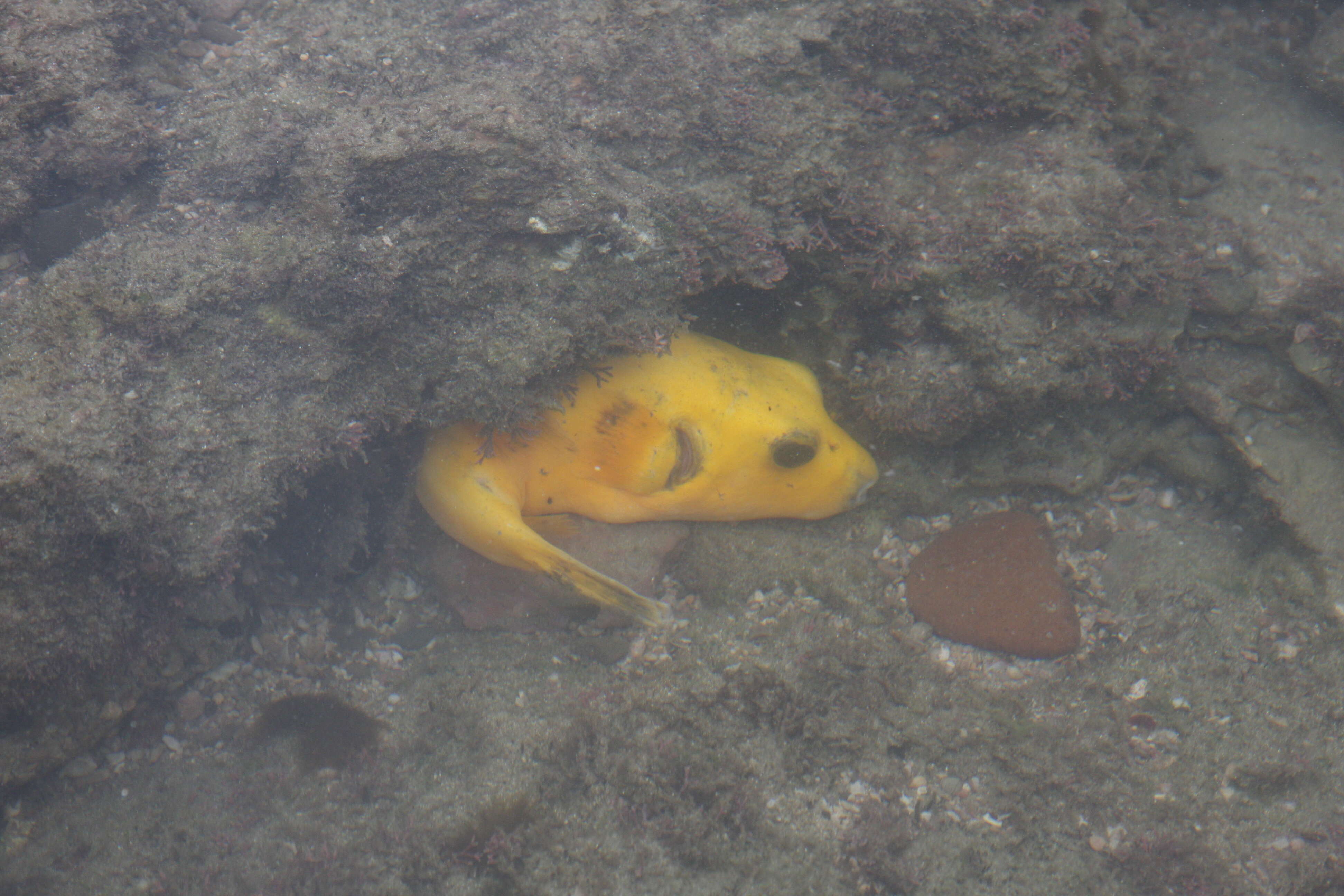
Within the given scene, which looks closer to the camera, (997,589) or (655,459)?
(655,459)

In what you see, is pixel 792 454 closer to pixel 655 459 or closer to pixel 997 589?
pixel 655 459

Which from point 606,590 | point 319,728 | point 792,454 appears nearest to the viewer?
point 792,454

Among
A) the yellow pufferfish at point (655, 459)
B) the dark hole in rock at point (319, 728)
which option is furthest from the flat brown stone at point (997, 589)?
the dark hole in rock at point (319, 728)

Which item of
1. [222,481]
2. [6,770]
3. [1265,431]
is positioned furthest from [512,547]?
[1265,431]

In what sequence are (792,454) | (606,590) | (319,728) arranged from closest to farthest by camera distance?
(792,454) → (606,590) → (319,728)

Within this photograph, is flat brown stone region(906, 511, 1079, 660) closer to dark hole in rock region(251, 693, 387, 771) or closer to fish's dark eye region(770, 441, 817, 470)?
fish's dark eye region(770, 441, 817, 470)

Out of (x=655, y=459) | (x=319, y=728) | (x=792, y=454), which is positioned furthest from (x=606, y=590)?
(x=319, y=728)

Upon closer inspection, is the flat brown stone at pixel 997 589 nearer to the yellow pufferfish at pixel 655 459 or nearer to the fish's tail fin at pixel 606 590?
the yellow pufferfish at pixel 655 459
